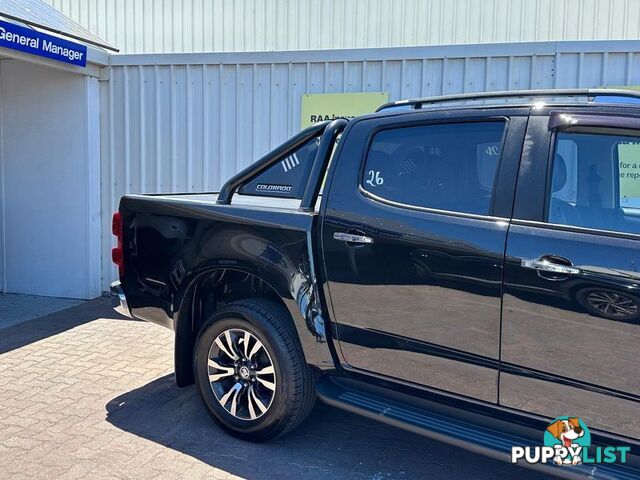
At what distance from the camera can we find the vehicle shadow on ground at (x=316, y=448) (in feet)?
11.6

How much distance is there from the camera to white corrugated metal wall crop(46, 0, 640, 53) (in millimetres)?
8547

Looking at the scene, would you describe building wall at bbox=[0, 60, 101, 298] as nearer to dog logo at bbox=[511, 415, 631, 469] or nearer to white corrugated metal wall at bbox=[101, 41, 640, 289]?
white corrugated metal wall at bbox=[101, 41, 640, 289]

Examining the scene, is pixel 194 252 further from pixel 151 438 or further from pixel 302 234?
pixel 151 438

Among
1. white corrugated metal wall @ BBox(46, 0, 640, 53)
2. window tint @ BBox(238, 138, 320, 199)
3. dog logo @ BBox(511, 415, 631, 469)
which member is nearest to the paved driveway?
dog logo @ BBox(511, 415, 631, 469)

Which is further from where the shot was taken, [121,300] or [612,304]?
[121,300]

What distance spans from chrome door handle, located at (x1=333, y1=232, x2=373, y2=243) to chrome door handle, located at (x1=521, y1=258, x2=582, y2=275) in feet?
2.73

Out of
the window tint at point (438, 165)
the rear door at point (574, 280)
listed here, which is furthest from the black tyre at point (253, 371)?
the rear door at point (574, 280)

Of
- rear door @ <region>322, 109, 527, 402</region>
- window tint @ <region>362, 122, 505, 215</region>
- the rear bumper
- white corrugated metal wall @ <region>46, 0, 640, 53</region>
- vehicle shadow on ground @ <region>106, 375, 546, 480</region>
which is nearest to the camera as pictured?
rear door @ <region>322, 109, 527, 402</region>

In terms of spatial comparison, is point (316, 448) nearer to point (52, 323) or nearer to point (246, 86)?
point (52, 323)

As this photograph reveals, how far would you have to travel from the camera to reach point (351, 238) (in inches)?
132

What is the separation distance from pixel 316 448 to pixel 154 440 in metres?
1.03

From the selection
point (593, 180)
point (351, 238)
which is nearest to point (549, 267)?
point (593, 180)

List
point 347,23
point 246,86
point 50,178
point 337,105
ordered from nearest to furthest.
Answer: point 337,105 < point 246,86 < point 50,178 < point 347,23

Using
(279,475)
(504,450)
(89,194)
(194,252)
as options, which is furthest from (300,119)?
(504,450)
